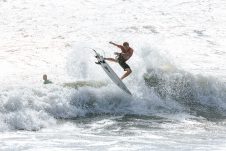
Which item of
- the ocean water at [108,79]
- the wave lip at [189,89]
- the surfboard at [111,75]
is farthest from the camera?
the wave lip at [189,89]

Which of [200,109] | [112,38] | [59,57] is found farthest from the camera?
[112,38]

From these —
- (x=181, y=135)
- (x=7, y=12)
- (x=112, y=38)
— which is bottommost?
(x=181, y=135)

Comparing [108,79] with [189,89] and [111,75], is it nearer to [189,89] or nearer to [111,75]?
[111,75]

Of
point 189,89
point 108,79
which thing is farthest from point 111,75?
point 189,89

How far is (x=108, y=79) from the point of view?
17.6m

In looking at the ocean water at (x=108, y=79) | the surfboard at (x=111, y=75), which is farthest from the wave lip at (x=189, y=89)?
the surfboard at (x=111, y=75)

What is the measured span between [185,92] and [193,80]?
0.64 metres

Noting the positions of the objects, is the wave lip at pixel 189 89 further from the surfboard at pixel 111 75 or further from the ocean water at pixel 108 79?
the surfboard at pixel 111 75

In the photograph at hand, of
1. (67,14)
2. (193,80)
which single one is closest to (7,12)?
(67,14)

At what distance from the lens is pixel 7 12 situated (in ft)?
89.8

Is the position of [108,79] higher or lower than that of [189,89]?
higher

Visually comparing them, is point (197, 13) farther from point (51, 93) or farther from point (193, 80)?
point (51, 93)

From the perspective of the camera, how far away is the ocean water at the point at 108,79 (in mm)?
12594

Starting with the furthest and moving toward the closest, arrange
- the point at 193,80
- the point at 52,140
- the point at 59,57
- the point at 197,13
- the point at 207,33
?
the point at 197,13, the point at 207,33, the point at 59,57, the point at 193,80, the point at 52,140
